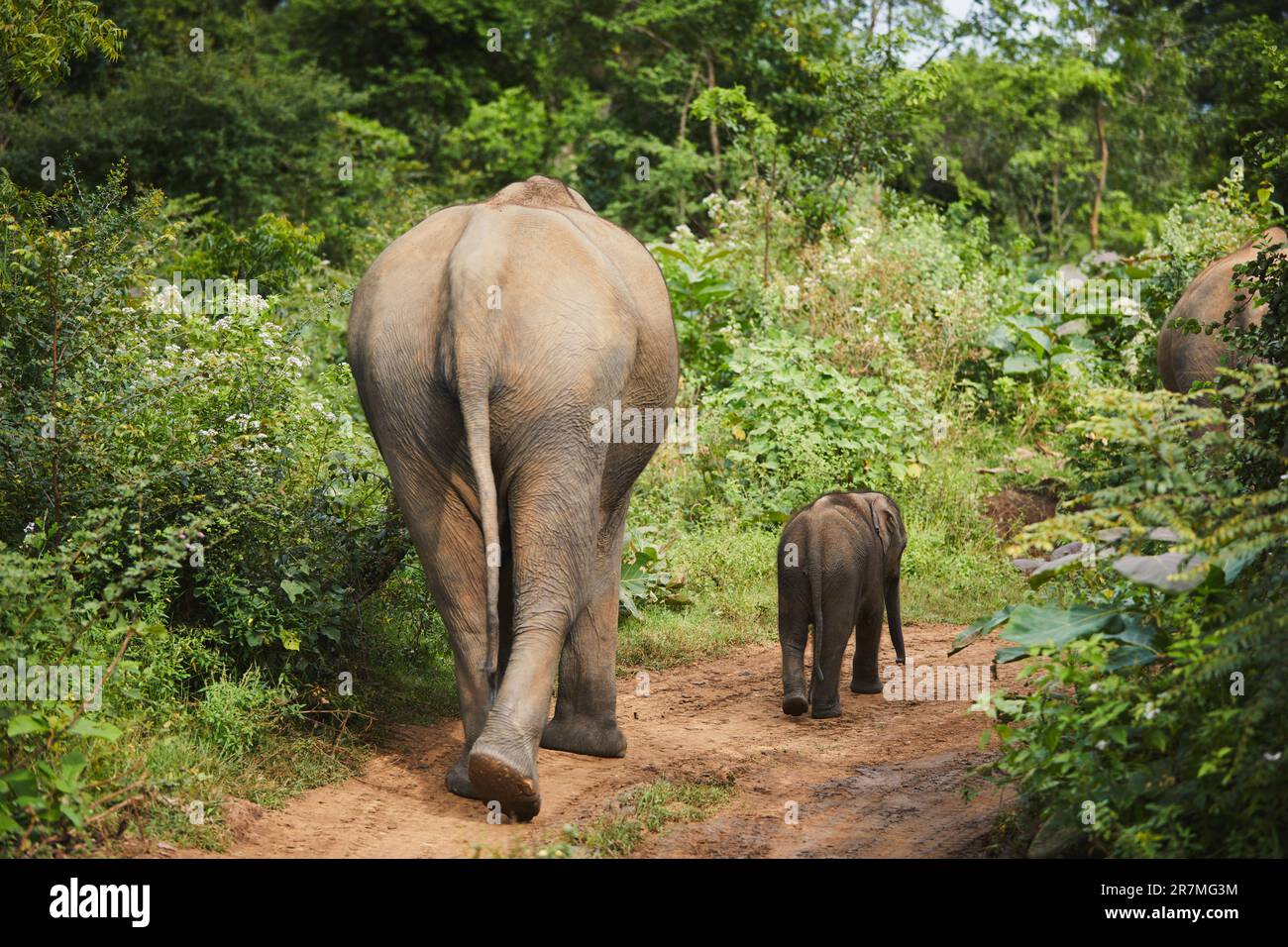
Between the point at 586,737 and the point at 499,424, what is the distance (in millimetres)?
1837

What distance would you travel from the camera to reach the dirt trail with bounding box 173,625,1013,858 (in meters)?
5.30

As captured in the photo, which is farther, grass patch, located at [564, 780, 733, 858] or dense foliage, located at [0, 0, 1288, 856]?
grass patch, located at [564, 780, 733, 858]

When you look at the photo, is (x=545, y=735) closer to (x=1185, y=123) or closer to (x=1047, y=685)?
(x=1047, y=685)

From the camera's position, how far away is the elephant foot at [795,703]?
7.37 metres

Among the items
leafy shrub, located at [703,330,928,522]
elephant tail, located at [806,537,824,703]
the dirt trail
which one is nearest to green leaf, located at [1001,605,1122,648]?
the dirt trail

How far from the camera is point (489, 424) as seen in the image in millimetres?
5492

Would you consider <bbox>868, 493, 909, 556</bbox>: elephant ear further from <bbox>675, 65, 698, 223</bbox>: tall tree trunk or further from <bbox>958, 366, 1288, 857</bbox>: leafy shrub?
<bbox>675, 65, 698, 223</bbox>: tall tree trunk

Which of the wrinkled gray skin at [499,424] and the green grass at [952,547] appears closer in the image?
the wrinkled gray skin at [499,424]

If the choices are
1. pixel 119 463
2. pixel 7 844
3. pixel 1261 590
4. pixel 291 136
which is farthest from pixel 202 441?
pixel 291 136

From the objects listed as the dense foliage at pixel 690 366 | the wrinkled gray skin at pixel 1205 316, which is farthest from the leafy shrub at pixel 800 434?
the wrinkled gray skin at pixel 1205 316

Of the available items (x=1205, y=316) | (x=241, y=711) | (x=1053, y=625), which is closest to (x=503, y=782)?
(x=241, y=711)

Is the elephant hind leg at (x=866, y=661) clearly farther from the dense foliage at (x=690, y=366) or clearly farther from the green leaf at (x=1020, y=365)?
the green leaf at (x=1020, y=365)

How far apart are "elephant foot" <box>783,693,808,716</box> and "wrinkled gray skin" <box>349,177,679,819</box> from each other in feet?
6.14

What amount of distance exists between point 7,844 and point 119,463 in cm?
249
